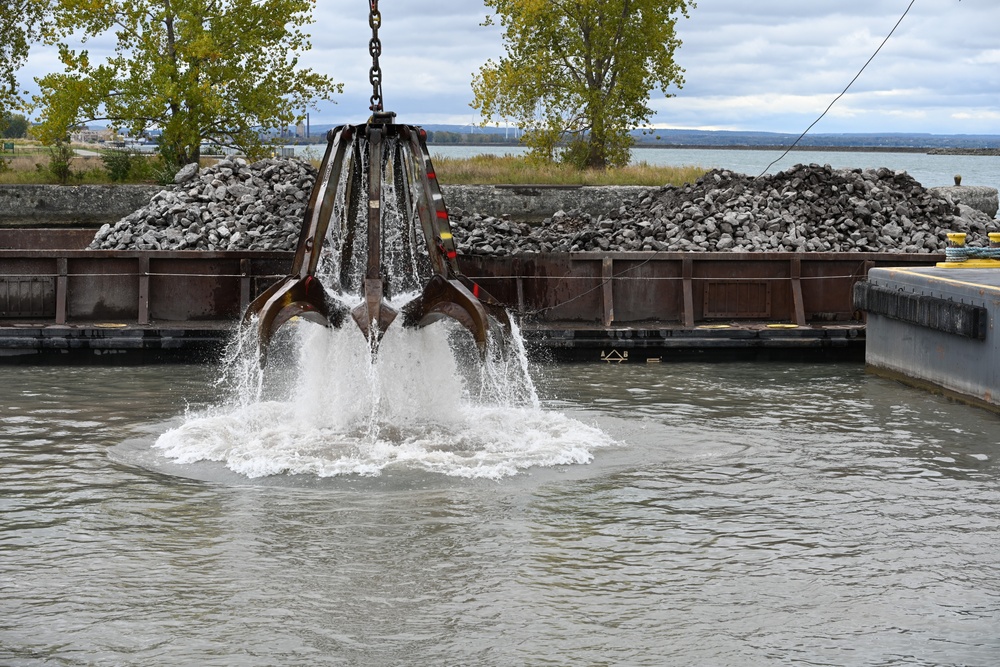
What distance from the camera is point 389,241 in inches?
712

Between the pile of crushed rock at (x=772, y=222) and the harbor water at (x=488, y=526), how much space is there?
243 inches

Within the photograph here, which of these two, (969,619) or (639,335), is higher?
(639,335)

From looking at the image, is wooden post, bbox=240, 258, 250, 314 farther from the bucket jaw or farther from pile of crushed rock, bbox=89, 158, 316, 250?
the bucket jaw

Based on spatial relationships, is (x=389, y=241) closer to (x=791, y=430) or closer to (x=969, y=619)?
(x=791, y=430)

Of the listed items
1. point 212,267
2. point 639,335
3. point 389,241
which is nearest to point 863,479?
point 639,335

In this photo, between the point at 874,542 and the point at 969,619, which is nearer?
the point at 969,619

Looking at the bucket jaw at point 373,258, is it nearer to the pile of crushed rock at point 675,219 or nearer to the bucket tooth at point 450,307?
Result: the bucket tooth at point 450,307

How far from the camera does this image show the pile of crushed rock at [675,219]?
2155 cm

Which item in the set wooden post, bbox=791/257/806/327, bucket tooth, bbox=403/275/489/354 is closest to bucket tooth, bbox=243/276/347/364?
bucket tooth, bbox=403/275/489/354

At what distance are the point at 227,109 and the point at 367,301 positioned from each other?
25.3 m

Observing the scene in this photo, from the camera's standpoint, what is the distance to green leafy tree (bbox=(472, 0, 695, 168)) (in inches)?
1515

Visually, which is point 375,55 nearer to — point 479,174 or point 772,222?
point 772,222

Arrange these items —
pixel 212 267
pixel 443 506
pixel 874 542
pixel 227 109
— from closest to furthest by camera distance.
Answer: pixel 874 542 → pixel 443 506 → pixel 212 267 → pixel 227 109

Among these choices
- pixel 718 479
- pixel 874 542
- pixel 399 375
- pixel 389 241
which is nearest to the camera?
pixel 874 542
